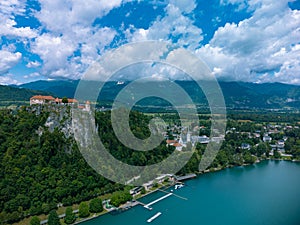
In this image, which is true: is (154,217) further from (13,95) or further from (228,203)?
(13,95)

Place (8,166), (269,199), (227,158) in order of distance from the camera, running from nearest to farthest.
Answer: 1. (8,166)
2. (269,199)
3. (227,158)

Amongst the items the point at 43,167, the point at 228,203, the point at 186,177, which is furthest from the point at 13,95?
the point at 228,203

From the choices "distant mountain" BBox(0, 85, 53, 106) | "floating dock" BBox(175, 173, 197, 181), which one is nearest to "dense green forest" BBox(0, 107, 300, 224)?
"floating dock" BBox(175, 173, 197, 181)

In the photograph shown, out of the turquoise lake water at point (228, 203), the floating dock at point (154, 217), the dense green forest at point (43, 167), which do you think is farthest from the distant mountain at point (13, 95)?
the floating dock at point (154, 217)

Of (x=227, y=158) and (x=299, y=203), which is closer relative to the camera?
(x=299, y=203)

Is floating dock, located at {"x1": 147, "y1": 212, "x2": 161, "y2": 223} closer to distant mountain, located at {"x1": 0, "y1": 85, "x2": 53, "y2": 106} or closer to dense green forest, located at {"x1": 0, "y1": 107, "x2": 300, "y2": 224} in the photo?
dense green forest, located at {"x1": 0, "y1": 107, "x2": 300, "y2": 224}

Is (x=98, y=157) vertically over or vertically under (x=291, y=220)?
over

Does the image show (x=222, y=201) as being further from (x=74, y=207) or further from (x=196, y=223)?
(x=74, y=207)

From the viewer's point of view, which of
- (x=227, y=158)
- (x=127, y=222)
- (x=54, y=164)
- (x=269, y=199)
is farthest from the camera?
(x=227, y=158)

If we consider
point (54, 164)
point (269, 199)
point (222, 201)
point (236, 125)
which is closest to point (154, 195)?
point (222, 201)
